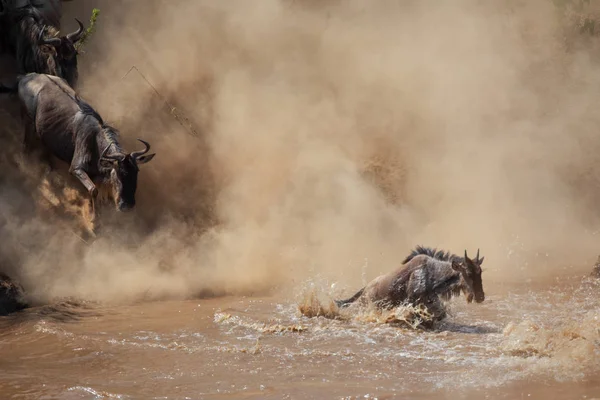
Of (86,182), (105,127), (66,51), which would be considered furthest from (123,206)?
(66,51)

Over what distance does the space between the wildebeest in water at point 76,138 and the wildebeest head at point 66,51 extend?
45 cm

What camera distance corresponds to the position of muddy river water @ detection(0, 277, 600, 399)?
18.3 ft

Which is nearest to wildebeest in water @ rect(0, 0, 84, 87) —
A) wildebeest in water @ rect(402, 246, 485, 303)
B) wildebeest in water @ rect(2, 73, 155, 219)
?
wildebeest in water @ rect(2, 73, 155, 219)

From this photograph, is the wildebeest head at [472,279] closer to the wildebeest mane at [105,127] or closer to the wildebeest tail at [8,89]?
the wildebeest mane at [105,127]

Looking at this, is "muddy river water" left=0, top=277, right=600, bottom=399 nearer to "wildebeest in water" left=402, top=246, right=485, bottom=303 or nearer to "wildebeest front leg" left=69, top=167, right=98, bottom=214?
"wildebeest in water" left=402, top=246, right=485, bottom=303

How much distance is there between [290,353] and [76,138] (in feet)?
16.9

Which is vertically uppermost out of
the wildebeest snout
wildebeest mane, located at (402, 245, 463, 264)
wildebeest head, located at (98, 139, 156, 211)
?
wildebeest head, located at (98, 139, 156, 211)

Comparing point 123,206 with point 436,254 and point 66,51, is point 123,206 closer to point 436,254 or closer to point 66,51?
point 66,51

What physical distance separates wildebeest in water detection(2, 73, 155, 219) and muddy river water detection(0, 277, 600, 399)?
1787 millimetres

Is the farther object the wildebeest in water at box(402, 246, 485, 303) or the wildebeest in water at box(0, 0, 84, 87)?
the wildebeest in water at box(0, 0, 84, 87)

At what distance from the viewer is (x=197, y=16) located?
45.9 feet

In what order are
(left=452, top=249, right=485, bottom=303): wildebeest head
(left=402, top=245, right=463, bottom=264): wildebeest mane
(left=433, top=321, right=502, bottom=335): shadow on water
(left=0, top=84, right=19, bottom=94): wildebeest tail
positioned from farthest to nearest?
(left=0, top=84, right=19, bottom=94): wildebeest tail → (left=402, top=245, right=463, bottom=264): wildebeest mane → (left=452, top=249, right=485, bottom=303): wildebeest head → (left=433, top=321, right=502, bottom=335): shadow on water

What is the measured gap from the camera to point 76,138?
1016 cm

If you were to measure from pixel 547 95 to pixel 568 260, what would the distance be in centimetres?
529
